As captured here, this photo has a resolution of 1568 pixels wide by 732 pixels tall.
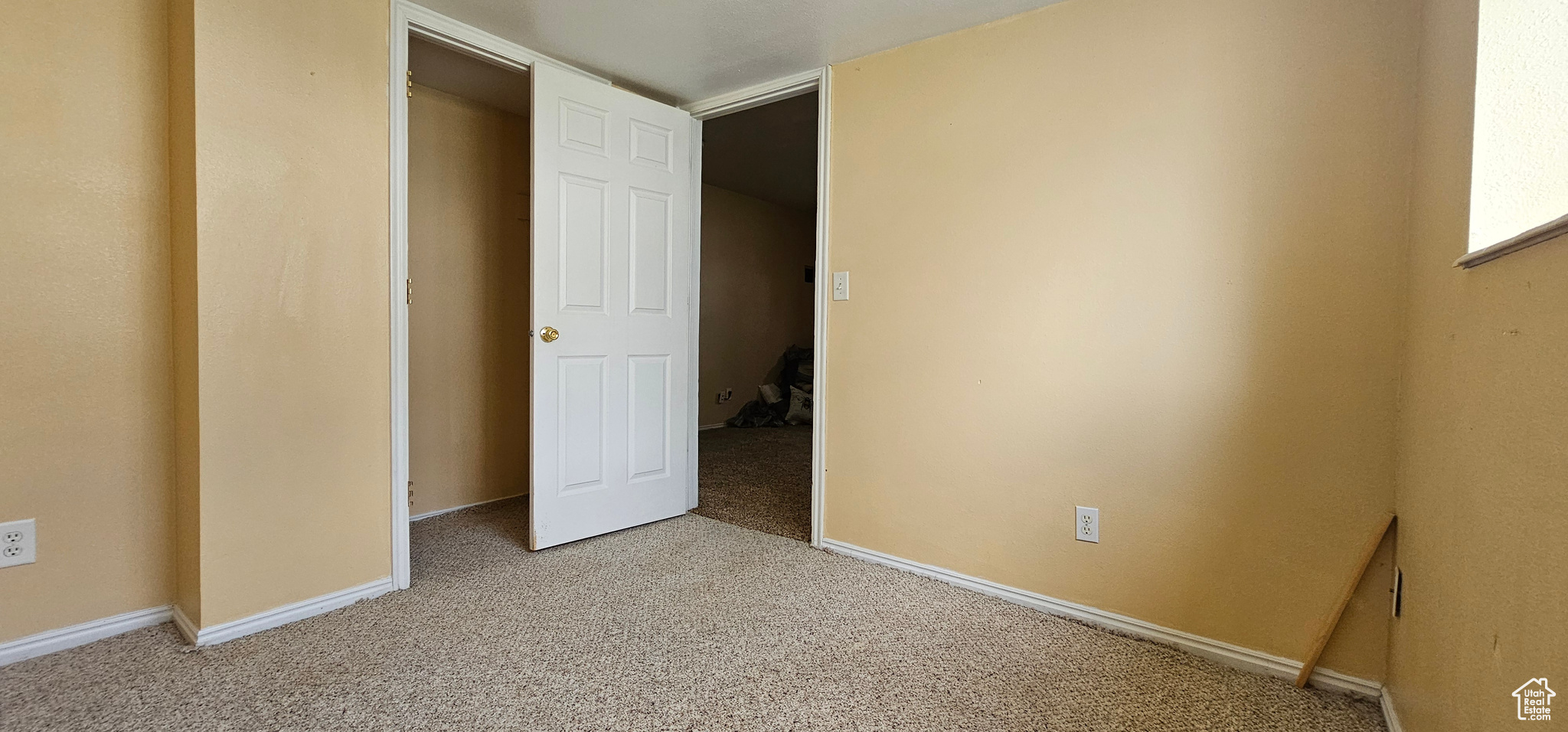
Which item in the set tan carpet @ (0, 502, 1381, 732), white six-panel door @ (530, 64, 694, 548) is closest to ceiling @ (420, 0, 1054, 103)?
white six-panel door @ (530, 64, 694, 548)

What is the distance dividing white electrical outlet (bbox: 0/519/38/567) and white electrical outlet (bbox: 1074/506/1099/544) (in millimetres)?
2900

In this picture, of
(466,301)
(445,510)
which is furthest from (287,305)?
(445,510)

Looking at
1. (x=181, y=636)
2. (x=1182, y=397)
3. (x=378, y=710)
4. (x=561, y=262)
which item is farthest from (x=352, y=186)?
(x=1182, y=397)

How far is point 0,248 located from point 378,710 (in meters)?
1.51

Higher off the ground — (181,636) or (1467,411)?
(1467,411)

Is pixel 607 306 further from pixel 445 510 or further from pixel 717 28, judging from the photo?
pixel 445 510

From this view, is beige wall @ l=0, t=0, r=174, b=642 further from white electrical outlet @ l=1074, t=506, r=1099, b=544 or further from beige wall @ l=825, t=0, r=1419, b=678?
white electrical outlet @ l=1074, t=506, r=1099, b=544

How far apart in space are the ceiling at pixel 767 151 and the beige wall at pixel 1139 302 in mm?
1223

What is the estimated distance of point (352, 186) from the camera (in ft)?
6.33

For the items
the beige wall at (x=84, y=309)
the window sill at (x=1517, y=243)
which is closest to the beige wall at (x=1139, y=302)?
the window sill at (x=1517, y=243)

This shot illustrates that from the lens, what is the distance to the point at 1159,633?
1.79 metres

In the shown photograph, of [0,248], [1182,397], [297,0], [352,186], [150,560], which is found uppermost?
[297,0]

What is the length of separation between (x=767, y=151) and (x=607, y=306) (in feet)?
7.44

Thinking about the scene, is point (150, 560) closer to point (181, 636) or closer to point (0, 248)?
point (181, 636)
